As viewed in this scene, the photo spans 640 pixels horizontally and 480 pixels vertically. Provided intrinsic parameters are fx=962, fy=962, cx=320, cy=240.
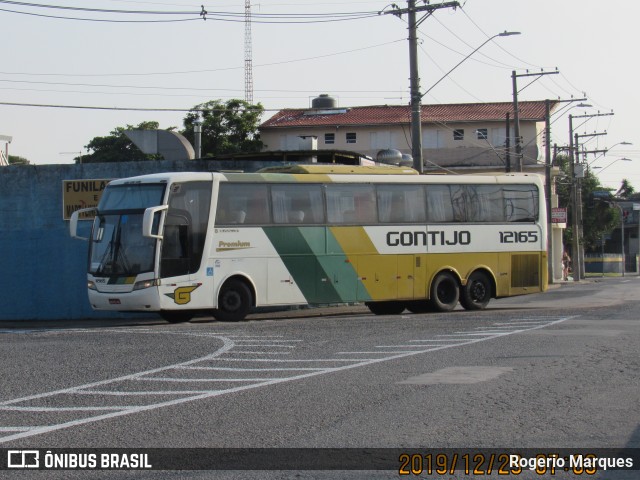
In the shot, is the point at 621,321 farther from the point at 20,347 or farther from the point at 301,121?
the point at 301,121

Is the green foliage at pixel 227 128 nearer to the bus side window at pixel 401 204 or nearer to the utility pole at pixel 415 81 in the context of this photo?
the utility pole at pixel 415 81

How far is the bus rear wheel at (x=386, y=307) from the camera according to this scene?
25703mm

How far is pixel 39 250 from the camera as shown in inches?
1086

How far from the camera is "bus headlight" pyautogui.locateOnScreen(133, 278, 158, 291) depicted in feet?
68.3

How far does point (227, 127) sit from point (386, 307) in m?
46.2

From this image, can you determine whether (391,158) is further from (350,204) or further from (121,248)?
(121,248)

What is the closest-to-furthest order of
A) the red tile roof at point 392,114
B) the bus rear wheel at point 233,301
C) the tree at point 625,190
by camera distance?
the bus rear wheel at point 233,301
the red tile roof at point 392,114
the tree at point 625,190

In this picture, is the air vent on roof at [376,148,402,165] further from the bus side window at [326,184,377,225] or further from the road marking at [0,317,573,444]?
the road marking at [0,317,573,444]

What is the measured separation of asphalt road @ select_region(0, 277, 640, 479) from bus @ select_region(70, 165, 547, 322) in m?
3.07

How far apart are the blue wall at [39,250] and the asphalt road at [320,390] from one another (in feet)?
30.6

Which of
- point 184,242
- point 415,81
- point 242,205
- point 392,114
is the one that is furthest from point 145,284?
point 392,114

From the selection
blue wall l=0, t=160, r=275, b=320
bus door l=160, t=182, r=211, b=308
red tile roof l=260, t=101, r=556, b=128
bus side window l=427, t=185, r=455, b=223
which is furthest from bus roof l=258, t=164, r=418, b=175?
red tile roof l=260, t=101, r=556, b=128

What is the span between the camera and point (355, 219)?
23.8m

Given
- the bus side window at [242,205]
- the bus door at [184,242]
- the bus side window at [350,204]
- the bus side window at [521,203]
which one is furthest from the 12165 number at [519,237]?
the bus door at [184,242]
